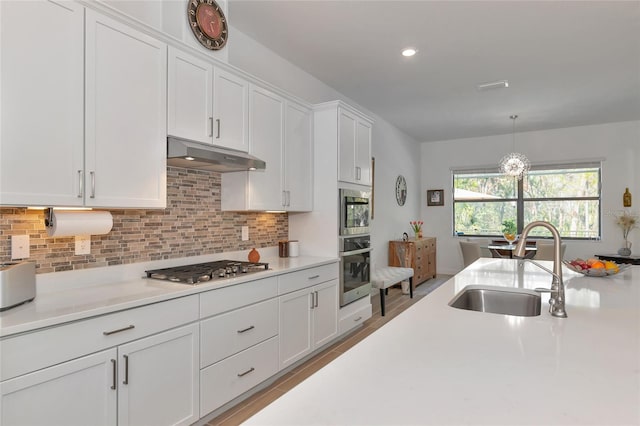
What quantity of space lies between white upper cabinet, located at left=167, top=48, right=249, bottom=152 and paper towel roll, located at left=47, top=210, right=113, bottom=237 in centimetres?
65

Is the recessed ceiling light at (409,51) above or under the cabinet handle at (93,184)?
above

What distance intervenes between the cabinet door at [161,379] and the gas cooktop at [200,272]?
0.29 metres

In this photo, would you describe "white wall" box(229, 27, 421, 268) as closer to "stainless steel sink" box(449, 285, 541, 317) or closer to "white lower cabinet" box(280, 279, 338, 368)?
"white lower cabinet" box(280, 279, 338, 368)

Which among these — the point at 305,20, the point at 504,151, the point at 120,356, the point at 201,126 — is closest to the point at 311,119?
the point at 305,20

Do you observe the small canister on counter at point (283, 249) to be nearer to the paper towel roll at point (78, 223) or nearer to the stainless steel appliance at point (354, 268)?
the stainless steel appliance at point (354, 268)

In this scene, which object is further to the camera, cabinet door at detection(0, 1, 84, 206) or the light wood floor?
the light wood floor

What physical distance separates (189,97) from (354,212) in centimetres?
197

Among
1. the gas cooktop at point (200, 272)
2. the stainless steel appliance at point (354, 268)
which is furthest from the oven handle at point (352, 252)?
the gas cooktop at point (200, 272)

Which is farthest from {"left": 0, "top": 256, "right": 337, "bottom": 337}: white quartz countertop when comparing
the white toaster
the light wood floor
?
the light wood floor

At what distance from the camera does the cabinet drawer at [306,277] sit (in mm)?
2764

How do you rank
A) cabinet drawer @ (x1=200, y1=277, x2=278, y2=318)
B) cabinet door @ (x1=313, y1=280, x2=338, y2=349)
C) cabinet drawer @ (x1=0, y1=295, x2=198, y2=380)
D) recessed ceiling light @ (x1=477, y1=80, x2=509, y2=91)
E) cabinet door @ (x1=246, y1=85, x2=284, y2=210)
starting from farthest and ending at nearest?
recessed ceiling light @ (x1=477, y1=80, x2=509, y2=91), cabinet door @ (x1=313, y1=280, x2=338, y2=349), cabinet door @ (x1=246, y1=85, x2=284, y2=210), cabinet drawer @ (x1=200, y1=277, x2=278, y2=318), cabinet drawer @ (x1=0, y1=295, x2=198, y2=380)

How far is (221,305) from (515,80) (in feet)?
13.5

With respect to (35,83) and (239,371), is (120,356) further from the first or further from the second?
(35,83)

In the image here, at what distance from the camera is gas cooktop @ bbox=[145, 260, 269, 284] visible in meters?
2.17
